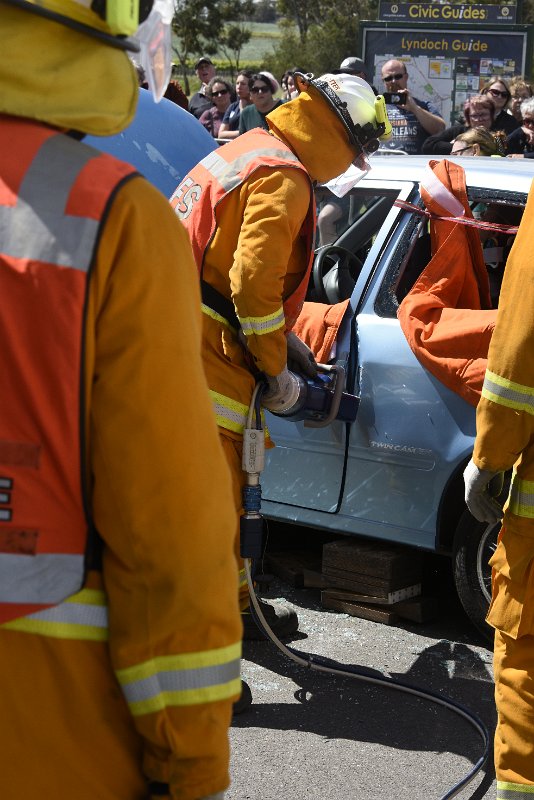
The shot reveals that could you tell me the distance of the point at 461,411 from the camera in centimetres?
441

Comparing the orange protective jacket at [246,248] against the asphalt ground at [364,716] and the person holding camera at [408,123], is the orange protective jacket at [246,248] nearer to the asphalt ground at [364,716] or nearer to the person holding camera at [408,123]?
the asphalt ground at [364,716]

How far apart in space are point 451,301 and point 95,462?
3347 millimetres

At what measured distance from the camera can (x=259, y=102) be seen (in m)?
9.92

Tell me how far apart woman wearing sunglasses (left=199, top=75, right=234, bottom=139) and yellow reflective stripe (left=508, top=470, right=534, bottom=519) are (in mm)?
9504

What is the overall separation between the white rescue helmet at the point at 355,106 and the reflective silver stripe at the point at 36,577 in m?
3.04

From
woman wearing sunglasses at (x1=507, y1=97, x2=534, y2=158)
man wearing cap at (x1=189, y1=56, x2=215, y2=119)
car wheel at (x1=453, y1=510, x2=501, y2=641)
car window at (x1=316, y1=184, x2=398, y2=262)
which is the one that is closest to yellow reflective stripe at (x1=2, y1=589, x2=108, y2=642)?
car wheel at (x1=453, y1=510, x2=501, y2=641)

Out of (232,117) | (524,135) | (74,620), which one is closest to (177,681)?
(74,620)

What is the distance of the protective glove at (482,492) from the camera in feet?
9.69

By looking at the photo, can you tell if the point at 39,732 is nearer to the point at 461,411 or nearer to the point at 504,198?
the point at 461,411

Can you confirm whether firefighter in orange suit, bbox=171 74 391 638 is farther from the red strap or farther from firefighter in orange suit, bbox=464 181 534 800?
firefighter in orange suit, bbox=464 181 534 800

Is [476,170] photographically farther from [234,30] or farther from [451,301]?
[234,30]

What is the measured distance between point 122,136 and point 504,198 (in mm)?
1631

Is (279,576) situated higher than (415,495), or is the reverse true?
(415,495)

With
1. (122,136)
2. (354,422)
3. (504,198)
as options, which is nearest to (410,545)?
(354,422)
